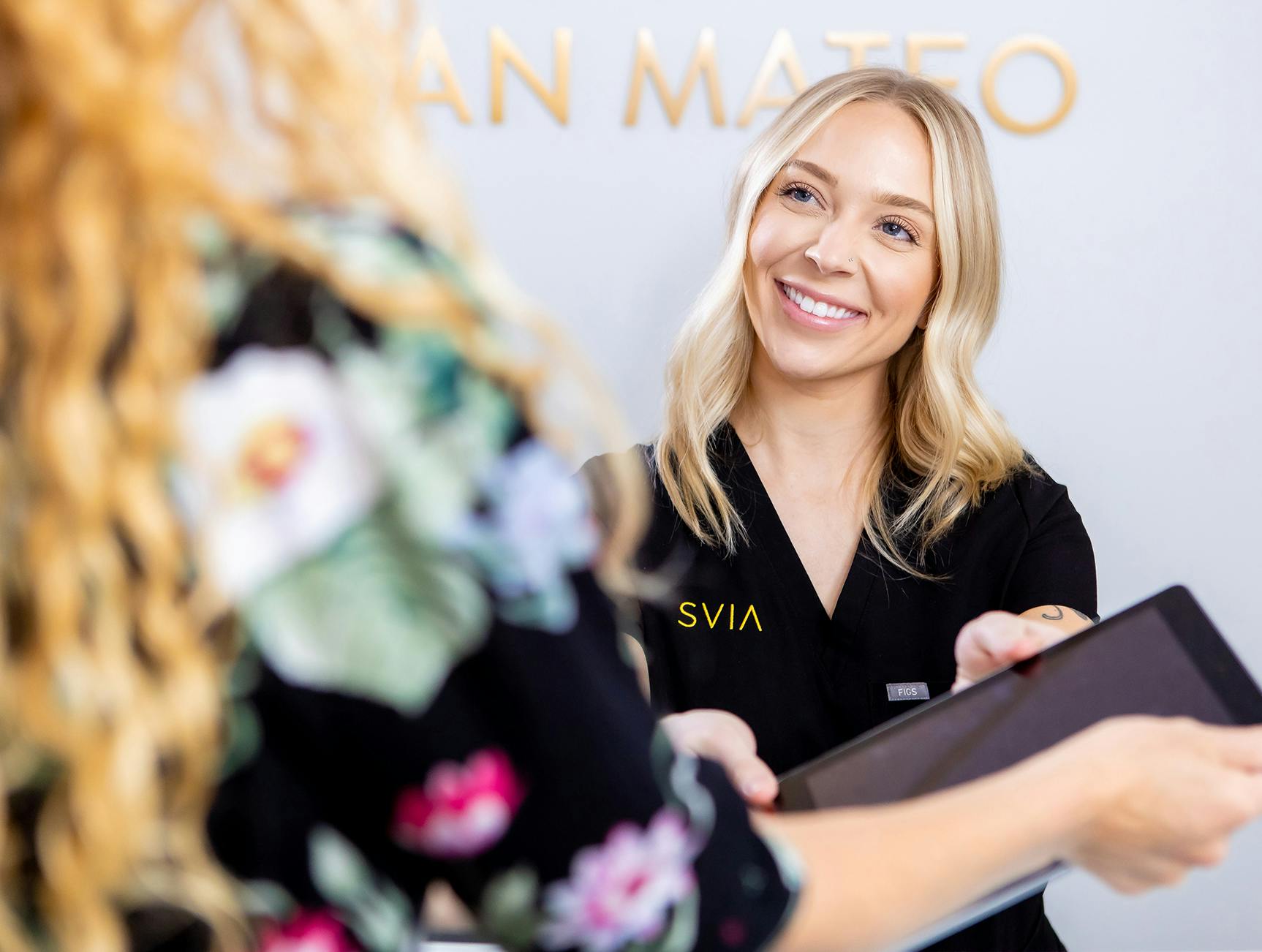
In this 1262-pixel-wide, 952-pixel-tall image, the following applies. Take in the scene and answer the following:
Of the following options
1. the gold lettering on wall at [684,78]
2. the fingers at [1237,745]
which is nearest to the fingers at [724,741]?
the fingers at [1237,745]

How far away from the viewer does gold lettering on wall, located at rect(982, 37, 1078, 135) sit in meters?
1.38

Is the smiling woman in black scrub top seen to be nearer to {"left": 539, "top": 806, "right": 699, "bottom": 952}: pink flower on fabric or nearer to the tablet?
the tablet

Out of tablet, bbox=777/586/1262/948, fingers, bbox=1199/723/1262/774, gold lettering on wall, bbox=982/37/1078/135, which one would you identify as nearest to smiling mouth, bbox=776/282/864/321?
gold lettering on wall, bbox=982/37/1078/135

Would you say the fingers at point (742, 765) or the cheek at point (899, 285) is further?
the cheek at point (899, 285)

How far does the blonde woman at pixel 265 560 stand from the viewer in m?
0.32

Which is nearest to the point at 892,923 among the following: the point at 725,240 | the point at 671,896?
the point at 671,896

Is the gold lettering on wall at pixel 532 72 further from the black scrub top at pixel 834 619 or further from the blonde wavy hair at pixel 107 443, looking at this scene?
the blonde wavy hair at pixel 107 443

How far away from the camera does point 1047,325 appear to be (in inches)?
56.6

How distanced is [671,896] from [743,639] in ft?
2.69

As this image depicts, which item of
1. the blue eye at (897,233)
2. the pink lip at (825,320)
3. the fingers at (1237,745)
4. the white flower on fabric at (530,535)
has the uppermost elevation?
the blue eye at (897,233)

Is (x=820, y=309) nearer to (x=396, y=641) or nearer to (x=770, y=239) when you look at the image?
(x=770, y=239)

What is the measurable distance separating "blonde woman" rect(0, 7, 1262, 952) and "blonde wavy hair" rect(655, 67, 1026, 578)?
882 mm

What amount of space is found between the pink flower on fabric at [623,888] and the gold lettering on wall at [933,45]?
1193 millimetres

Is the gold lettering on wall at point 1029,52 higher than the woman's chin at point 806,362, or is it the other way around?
the gold lettering on wall at point 1029,52
